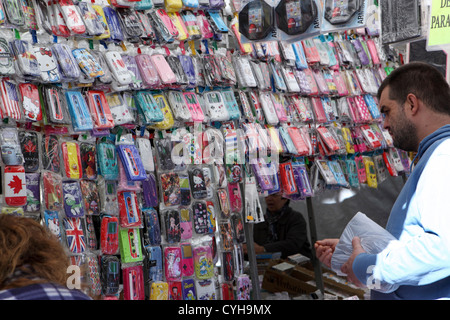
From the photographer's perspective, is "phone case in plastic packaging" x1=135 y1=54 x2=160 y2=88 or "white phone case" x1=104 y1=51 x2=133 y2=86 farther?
"phone case in plastic packaging" x1=135 y1=54 x2=160 y2=88

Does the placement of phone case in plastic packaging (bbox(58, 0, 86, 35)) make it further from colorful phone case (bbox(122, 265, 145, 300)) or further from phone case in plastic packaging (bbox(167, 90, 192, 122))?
colorful phone case (bbox(122, 265, 145, 300))

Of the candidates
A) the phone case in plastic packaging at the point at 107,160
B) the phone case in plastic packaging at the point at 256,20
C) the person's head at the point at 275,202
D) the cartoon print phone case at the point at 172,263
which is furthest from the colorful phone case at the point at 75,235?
the person's head at the point at 275,202

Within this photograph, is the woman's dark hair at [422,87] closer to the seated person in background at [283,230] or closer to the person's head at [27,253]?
the person's head at [27,253]

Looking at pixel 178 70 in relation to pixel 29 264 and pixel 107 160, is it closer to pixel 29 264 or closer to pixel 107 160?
pixel 107 160

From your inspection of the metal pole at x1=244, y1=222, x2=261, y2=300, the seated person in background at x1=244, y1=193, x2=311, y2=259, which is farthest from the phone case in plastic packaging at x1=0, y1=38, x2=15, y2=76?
the seated person in background at x1=244, y1=193, x2=311, y2=259

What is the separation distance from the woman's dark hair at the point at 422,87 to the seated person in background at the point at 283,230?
2.86m

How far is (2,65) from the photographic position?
258cm

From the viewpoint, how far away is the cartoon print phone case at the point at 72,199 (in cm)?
286

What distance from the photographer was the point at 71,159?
2893 mm

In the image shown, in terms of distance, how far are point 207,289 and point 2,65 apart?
1.66 m

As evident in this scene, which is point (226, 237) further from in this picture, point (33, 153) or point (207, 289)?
point (33, 153)

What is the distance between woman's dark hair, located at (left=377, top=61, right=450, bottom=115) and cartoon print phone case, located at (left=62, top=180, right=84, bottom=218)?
5.05 feet

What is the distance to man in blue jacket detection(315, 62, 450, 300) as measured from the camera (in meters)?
1.66
